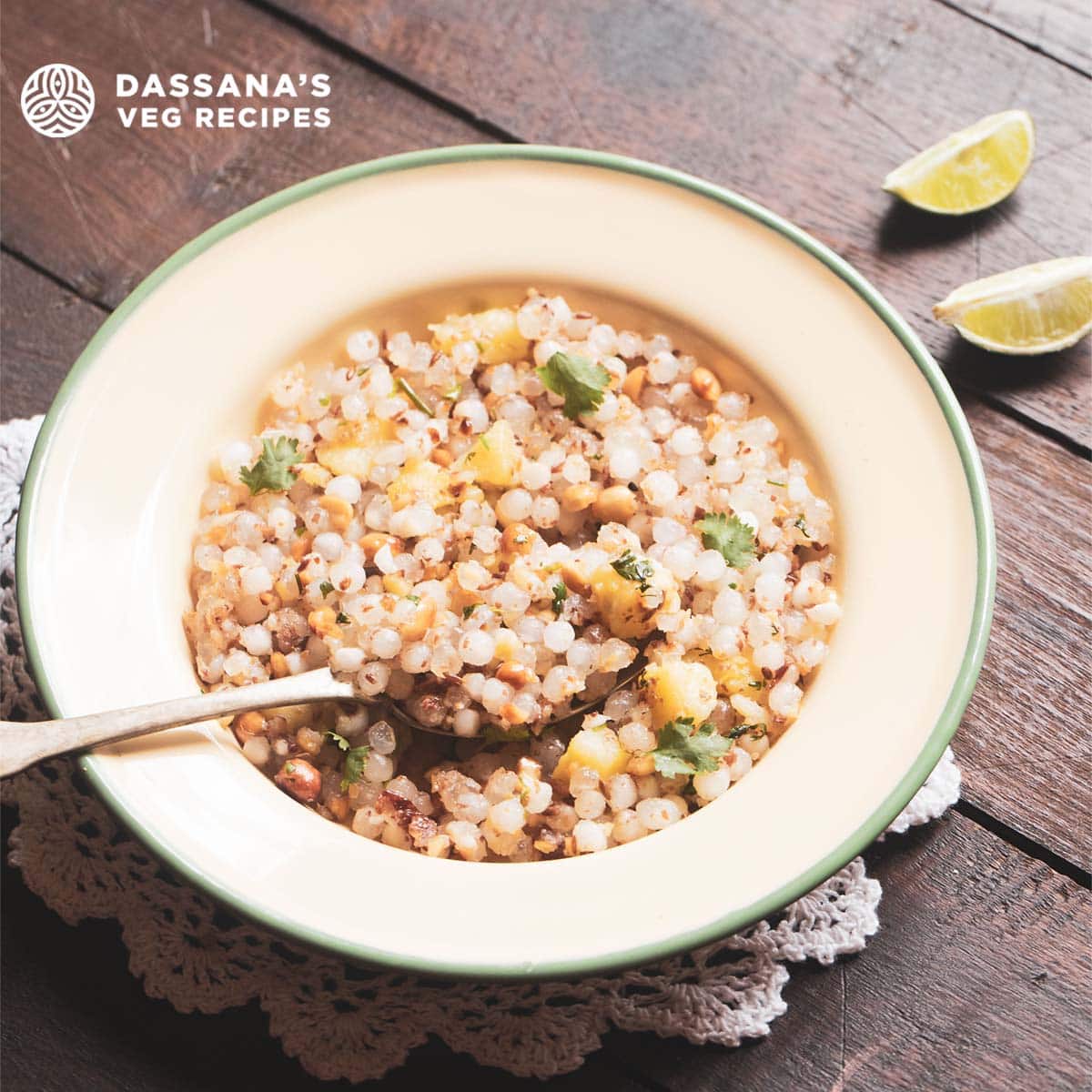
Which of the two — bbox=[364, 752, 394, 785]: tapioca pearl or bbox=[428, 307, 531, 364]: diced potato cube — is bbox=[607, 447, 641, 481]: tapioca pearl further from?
bbox=[364, 752, 394, 785]: tapioca pearl

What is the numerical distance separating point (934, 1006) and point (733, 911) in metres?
0.54

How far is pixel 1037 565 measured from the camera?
5.95 ft

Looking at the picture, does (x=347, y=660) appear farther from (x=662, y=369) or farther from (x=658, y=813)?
(x=662, y=369)

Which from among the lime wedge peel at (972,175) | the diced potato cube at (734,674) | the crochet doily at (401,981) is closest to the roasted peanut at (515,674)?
the diced potato cube at (734,674)

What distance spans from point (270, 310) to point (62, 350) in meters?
0.54

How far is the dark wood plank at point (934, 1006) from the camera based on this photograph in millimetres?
1643

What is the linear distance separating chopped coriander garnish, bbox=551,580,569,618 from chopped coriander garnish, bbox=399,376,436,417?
0.35 metres

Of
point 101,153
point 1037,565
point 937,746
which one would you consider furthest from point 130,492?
point 1037,565

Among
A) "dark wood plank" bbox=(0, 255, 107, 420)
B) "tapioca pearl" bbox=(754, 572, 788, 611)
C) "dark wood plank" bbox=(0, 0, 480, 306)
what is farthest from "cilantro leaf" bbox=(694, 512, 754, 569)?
"dark wood plank" bbox=(0, 255, 107, 420)

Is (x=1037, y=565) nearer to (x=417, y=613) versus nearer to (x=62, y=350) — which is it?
(x=417, y=613)

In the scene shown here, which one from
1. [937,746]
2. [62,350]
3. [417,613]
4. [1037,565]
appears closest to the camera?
[937,746]

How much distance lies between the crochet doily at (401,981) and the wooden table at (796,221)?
0.05 m

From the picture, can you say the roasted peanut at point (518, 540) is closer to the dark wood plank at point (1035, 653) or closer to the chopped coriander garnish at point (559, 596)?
the chopped coriander garnish at point (559, 596)

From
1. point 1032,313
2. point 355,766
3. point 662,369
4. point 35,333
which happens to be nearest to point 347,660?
point 355,766
